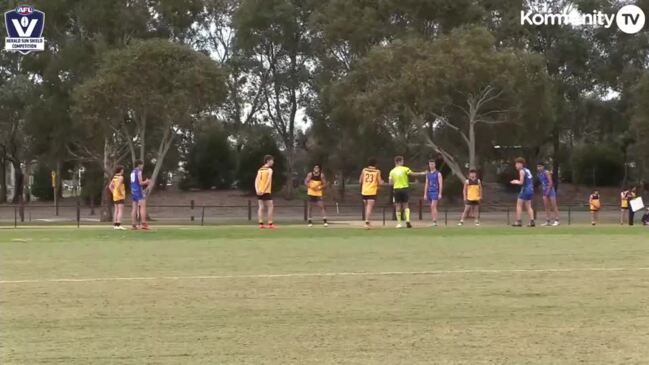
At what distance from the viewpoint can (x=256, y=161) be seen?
65.1m

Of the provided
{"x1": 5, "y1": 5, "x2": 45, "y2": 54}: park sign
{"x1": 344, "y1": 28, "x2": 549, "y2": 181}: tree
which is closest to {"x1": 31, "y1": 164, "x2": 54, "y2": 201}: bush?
{"x1": 344, "y1": 28, "x2": 549, "y2": 181}: tree

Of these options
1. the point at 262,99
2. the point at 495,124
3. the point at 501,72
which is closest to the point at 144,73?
the point at 501,72

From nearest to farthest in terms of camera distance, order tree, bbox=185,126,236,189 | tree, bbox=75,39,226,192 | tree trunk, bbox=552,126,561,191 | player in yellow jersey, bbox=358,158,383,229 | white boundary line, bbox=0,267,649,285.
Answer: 1. white boundary line, bbox=0,267,649,285
2. player in yellow jersey, bbox=358,158,383,229
3. tree, bbox=75,39,226,192
4. tree trunk, bbox=552,126,561,191
5. tree, bbox=185,126,236,189

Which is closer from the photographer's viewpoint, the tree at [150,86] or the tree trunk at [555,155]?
the tree at [150,86]

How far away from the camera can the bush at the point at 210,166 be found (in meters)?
68.6

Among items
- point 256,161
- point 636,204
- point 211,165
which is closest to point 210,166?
point 211,165

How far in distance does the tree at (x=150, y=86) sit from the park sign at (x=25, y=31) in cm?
3134

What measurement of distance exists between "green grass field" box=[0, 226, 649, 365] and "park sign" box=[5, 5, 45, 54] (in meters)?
2.41

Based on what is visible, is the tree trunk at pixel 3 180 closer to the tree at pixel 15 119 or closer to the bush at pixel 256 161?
the tree at pixel 15 119

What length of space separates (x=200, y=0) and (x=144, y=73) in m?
8.55

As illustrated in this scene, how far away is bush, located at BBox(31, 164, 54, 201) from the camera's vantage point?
69562 millimetres

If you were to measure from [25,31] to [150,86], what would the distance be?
32.4 meters

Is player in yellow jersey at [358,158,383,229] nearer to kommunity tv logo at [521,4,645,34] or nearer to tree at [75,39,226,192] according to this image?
tree at [75,39,226,192]

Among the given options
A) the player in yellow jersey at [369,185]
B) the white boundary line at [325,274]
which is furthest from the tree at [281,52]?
the white boundary line at [325,274]
